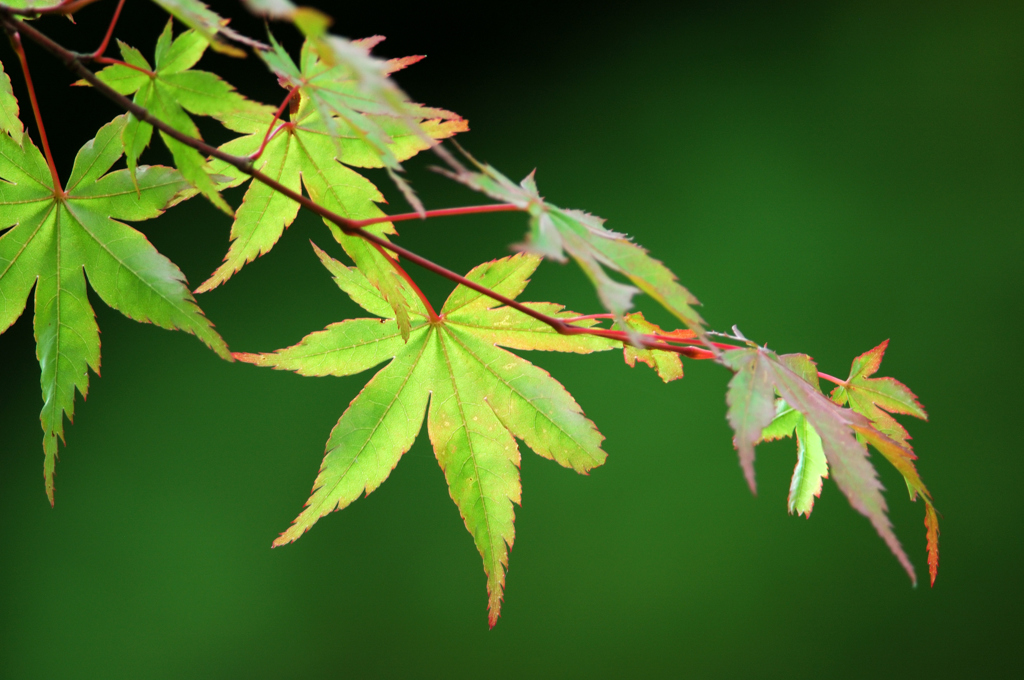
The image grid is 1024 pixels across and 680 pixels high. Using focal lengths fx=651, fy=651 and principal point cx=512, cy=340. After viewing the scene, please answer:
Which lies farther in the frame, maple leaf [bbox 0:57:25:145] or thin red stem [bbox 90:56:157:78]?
maple leaf [bbox 0:57:25:145]

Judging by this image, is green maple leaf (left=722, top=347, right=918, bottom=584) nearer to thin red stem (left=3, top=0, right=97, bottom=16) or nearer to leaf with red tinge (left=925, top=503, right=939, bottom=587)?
leaf with red tinge (left=925, top=503, right=939, bottom=587)

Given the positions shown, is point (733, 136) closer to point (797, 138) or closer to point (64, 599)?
point (797, 138)

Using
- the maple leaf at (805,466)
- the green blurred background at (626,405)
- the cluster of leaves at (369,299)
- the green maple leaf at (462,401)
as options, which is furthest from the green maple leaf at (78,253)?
the green blurred background at (626,405)

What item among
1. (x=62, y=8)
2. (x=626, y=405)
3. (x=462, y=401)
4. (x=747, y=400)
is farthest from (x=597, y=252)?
(x=626, y=405)

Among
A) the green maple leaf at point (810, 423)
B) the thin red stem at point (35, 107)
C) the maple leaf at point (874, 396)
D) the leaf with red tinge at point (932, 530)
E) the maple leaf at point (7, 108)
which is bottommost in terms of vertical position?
the leaf with red tinge at point (932, 530)

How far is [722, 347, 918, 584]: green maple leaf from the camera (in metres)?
0.39

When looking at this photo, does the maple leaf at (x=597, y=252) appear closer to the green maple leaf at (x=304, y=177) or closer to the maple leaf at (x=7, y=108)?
the green maple leaf at (x=304, y=177)

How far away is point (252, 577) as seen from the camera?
220 cm

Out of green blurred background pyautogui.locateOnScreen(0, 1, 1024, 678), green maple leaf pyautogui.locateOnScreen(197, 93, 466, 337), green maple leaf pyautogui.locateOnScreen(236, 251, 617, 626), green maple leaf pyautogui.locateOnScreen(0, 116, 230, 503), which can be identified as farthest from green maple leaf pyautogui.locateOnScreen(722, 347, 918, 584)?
green blurred background pyautogui.locateOnScreen(0, 1, 1024, 678)

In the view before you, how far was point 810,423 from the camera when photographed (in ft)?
1.46

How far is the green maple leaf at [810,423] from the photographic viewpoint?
1.29ft

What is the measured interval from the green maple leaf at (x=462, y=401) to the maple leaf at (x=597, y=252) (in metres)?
0.15

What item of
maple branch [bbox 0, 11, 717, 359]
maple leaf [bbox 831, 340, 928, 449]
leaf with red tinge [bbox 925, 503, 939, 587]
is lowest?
leaf with red tinge [bbox 925, 503, 939, 587]

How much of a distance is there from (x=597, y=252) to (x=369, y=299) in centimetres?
33
